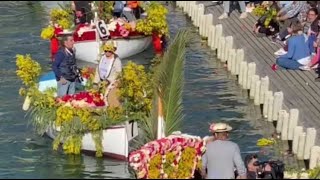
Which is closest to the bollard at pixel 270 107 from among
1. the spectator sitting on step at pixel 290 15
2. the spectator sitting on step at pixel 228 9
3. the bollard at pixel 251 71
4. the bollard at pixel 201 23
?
the bollard at pixel 251 71

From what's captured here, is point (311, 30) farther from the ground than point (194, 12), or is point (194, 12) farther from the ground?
Answer: point (194, 12)

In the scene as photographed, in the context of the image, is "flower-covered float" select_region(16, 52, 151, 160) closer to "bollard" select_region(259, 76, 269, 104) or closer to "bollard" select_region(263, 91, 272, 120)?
"bollard" select_region(263, 91, 272, 120)

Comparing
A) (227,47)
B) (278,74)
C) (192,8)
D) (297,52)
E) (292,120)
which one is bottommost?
(292,120)

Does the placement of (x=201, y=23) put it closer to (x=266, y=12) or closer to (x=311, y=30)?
(x=266, y=12)

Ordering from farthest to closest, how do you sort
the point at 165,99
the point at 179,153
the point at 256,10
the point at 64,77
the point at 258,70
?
the point at 256,10, the point at 258,70, the point at 64,77, the point at 165,99, the point at 179,153

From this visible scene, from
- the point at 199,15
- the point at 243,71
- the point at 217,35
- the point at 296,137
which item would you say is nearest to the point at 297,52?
the point at 243,71

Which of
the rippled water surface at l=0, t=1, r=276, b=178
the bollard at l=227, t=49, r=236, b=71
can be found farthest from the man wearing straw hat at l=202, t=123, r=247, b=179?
the bollard at l=227, t=49, r=236, b=71

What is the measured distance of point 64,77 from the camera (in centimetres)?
1922

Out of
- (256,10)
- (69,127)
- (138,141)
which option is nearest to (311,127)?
(138,141)

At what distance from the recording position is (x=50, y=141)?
1897 centimetres

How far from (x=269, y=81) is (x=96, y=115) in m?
5.57

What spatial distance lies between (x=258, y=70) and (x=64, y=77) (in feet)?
19.4

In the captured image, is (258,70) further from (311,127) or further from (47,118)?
(47,118)

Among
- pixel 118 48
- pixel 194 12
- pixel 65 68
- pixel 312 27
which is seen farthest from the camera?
pixel 194 12
